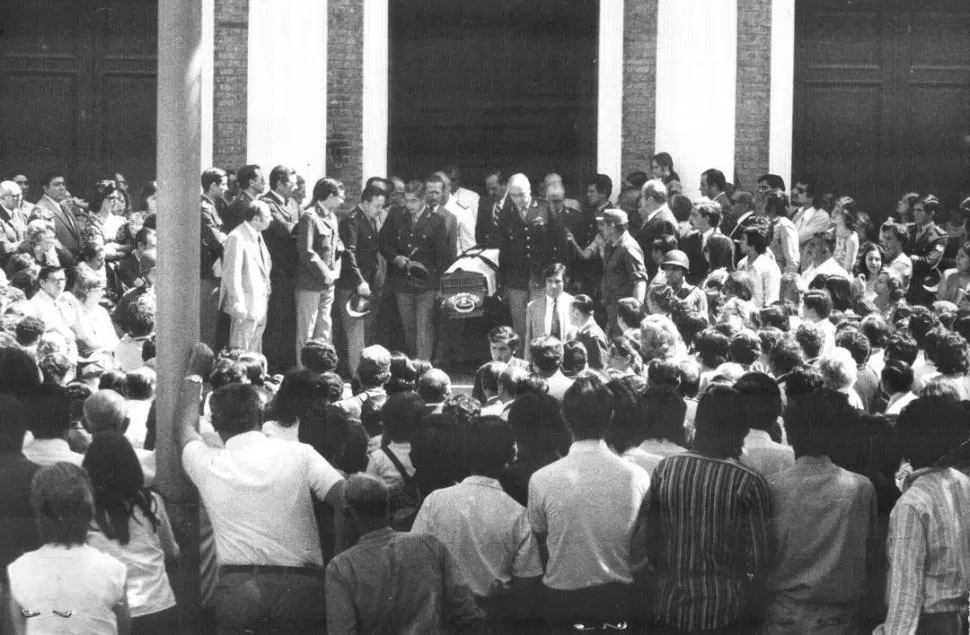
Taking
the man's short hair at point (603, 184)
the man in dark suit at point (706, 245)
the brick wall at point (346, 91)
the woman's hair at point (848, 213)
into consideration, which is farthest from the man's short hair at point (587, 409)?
the brick wall at point (346, 91)

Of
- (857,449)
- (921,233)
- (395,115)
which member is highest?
(395,115)

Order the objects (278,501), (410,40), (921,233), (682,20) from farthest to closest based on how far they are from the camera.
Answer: (410,40), (682,20), (921,233), (278,501)

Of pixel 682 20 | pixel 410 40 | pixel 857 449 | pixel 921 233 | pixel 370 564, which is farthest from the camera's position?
pixel 410 40

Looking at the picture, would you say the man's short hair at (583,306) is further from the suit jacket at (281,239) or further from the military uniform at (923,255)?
the military uniform at (923,255)

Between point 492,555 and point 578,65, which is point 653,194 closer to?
point 578,65

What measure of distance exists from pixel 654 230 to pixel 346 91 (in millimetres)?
4153

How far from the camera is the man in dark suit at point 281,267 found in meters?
12.6

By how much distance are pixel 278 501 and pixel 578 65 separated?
36.9ft

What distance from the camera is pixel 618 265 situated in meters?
12.4

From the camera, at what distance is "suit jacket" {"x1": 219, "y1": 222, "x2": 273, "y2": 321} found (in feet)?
39.4

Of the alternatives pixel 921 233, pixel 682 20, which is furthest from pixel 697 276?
pixel 682 20

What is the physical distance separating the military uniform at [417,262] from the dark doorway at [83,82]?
4659 mm

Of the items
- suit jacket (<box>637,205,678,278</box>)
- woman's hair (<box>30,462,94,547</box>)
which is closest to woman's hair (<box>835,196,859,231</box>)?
suit jacket (<box>637,205,678,278</box>)

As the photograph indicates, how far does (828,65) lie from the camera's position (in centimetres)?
1678
